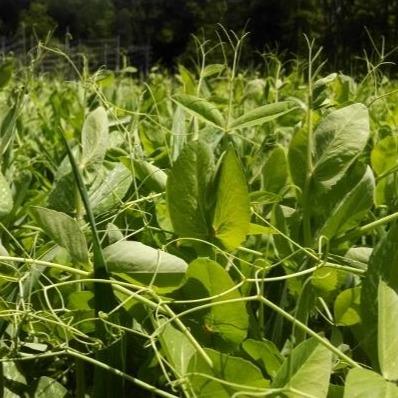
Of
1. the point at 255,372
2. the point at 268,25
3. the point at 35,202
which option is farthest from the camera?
the point at 268,25

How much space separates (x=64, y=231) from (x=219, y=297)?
0.07m

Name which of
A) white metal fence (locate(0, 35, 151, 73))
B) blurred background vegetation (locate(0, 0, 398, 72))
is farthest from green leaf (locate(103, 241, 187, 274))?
blurred background vegetation (locate(0, 0, 398, 72))

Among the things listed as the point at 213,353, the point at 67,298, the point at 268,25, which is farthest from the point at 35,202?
the point at 268,25

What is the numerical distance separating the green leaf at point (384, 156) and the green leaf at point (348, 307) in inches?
6.9

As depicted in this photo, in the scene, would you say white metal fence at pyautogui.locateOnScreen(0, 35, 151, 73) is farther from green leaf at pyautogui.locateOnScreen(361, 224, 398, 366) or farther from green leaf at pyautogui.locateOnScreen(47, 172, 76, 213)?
green leaf at pyautogui.locateOnScreen(361, 224, 398, 366)

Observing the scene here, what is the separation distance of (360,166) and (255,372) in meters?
0.15

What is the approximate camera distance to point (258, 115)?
0.37 m

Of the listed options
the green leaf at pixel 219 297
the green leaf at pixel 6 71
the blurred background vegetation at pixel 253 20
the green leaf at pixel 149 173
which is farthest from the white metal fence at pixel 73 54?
the blurred background vegetation at pixel 253 20

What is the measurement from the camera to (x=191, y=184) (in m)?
0.29

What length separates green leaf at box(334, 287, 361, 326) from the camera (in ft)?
0.95

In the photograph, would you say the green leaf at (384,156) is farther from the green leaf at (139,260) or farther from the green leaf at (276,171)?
the green leaf at (139,260)

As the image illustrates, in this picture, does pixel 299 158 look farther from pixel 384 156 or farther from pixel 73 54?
pixel 73 54

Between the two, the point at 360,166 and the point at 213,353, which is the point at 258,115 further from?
the point at 213,353

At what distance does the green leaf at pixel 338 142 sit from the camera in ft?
1.02
